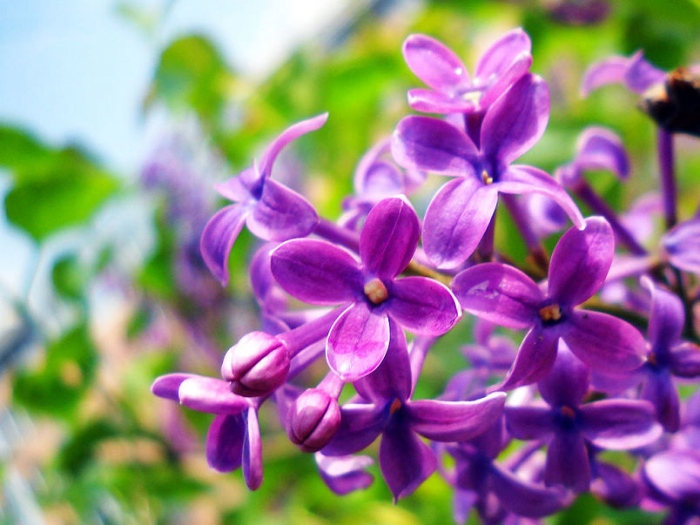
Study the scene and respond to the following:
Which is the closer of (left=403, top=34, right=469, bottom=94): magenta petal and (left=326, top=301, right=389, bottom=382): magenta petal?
(left=326, top=301, right=389, bottom=382): magenta petal

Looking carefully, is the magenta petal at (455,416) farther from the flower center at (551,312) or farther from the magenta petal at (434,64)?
the magenta petal at (434,64)

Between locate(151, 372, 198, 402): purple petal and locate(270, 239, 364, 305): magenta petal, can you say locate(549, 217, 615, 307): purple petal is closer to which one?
locate(270, 239, 364, 305): magenta petal

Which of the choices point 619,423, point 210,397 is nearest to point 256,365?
point 210,397

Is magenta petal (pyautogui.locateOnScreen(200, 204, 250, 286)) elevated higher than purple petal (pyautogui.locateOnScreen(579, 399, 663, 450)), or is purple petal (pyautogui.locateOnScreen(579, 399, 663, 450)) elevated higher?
magenta petal (pyautogui.locateOnScreen(200, 204, 250, 286))

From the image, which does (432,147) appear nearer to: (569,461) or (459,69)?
(459,69)

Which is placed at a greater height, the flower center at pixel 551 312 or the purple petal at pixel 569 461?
the flower center at pixel 551 312

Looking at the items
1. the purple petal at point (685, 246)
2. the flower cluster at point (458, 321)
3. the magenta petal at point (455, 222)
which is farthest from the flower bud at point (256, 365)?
the purple petal at point (685, 246)

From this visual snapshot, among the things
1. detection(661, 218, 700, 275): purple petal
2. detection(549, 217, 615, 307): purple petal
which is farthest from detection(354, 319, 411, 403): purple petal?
detection(661, 218, 700, 275): purple petal
